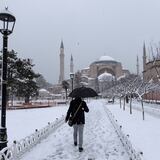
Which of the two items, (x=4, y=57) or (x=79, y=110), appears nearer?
(x=4, y=57)

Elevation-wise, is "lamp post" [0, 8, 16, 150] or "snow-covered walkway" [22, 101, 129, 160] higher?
"lamp post" [0, 8, 16, 150]

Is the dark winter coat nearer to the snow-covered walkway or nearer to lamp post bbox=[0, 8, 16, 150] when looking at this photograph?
the snow-covered walkway

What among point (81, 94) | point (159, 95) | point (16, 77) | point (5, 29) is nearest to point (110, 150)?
point (81, 94)

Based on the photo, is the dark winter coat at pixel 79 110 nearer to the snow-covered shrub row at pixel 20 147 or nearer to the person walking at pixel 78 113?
the person walking at pixel 78 113

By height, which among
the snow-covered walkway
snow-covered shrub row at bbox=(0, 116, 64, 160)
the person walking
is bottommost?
the snow-covered walkway

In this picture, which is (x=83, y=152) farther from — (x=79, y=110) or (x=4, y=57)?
(x=4, y=57)

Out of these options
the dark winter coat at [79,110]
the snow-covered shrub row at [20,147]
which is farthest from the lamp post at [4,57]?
the dark winter coat at [79,110]

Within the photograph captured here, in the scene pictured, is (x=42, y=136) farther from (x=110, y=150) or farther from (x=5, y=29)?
(x=5, y=29)

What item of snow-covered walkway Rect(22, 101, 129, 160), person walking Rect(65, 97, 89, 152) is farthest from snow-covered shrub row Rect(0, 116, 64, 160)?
person walking Rect(65, 97, 89, 152)

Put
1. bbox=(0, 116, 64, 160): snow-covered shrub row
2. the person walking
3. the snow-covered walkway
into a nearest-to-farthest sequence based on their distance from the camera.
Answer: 1. bbox=(0, 116, 64, 160): snow-covered shrub row
2. the snow-covered walkway
3. the person walking

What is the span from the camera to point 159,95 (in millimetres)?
35188

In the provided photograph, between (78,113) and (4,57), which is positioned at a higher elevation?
(4,57)

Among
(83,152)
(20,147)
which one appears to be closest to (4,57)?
(20,147)

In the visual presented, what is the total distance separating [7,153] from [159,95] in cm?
2956
